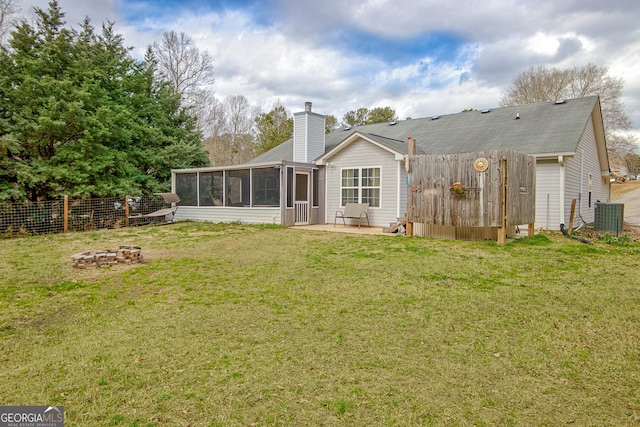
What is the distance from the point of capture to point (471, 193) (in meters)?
8.05

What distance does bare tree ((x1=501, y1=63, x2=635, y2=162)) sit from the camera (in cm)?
2344

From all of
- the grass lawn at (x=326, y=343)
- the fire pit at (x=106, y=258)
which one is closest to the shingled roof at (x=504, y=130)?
the grass lawn at (x=326, y=343)

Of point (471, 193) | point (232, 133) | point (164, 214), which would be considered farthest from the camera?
point (232, 133)

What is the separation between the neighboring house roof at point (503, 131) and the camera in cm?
1088

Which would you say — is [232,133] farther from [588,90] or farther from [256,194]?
[588,90]

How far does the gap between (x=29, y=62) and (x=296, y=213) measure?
9042 millimetres

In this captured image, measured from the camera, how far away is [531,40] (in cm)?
1608

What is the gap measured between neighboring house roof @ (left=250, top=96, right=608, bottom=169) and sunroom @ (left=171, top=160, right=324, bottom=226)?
4.00ft

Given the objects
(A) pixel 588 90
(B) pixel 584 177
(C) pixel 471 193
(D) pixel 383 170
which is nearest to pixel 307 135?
(D) pixel 383 170

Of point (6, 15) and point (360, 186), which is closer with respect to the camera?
point (360, 186)

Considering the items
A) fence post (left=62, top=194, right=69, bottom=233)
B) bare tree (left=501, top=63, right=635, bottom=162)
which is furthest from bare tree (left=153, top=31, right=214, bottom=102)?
bare tree (left=501, top=63, right=635, bottom=162)

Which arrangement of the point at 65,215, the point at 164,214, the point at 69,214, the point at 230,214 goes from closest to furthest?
the point at 65,215 < the point at 69,214 < the point at 164,214 < the point at 230,214

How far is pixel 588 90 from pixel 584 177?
15.3 m

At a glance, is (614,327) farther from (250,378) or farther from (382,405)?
(250,378)
